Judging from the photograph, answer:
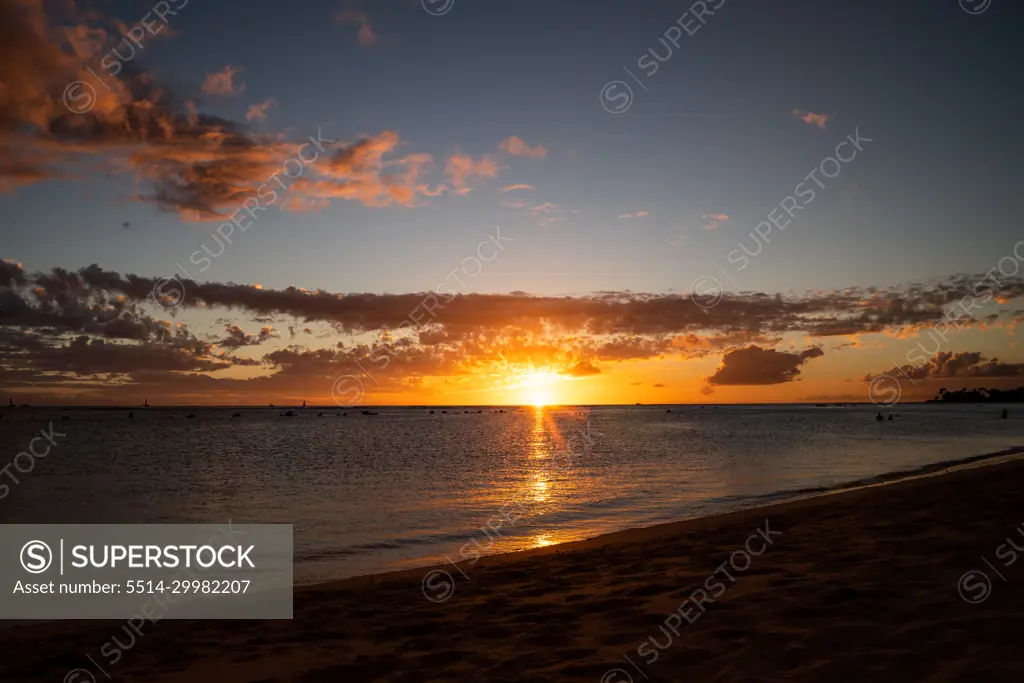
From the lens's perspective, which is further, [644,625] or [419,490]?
[419,490]

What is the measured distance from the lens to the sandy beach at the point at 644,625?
7.71 m

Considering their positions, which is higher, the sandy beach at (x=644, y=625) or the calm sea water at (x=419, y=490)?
the sandy beach at (x=644, y=625)

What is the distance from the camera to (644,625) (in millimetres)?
9383

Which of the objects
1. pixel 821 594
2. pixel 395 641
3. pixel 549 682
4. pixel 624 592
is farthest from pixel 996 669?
pixel 395 641

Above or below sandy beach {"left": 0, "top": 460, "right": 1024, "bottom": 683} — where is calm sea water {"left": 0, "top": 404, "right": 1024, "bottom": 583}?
below

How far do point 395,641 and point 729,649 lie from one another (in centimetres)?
476

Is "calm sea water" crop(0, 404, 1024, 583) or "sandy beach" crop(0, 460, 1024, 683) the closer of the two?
"sandy beach" crop(0, 460, 1024, 683)

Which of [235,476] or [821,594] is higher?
[821,594]

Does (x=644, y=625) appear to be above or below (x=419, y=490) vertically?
above

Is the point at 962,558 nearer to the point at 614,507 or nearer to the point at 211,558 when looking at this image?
the point at 614,507

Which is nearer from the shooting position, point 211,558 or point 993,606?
point 993,606

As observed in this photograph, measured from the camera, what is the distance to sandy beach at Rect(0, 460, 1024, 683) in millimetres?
7707

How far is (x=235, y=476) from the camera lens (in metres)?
39.1

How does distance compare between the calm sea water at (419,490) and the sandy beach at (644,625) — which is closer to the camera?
the sandy beach at (644,625)
